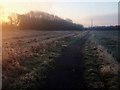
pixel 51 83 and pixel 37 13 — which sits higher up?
pixel 37 13

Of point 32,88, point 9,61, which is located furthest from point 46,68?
point 32,88

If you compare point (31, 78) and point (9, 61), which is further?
point (9, 61)

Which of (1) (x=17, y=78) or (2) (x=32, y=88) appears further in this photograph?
(1) (x=17, y=78)

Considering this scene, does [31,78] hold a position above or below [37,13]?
below

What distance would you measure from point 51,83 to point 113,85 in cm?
307

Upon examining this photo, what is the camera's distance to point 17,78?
16.3 metres

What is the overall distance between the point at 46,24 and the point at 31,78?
10873cm

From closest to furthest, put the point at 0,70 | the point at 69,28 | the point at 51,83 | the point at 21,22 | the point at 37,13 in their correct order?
the point at 51,83 < the point at 0,70 < the point at 21,22 < the point at 37,13 < the point at 69,28

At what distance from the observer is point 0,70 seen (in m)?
17.8

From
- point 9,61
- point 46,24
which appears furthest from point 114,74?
point 46,24

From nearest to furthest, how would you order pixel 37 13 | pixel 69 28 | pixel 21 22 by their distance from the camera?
pixel 21 22
pixel 37 13
pixel 69 28

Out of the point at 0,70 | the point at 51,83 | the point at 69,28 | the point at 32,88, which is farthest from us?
the point at 69,28

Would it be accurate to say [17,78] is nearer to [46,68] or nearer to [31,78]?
[31,78]

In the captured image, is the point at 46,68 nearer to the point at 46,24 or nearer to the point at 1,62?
the point at 1,62
